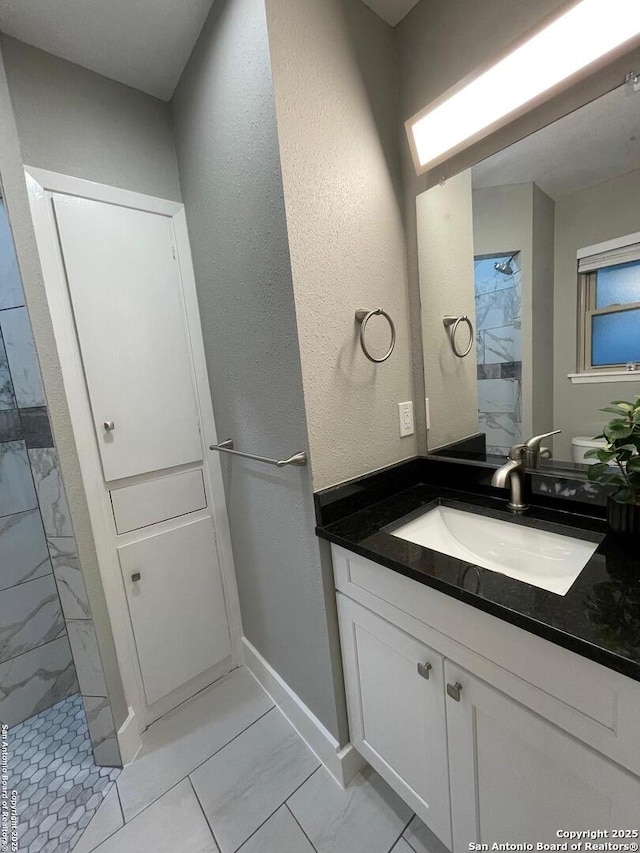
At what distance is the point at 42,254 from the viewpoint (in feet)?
3.63

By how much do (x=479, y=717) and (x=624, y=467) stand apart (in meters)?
0.64

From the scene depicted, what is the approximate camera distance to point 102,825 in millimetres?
1117

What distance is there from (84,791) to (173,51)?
8.38ft

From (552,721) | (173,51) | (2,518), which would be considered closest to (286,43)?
(173,51)

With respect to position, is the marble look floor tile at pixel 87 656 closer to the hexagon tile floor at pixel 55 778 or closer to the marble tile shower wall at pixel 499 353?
the hexagon tile floor at pixel 55 778

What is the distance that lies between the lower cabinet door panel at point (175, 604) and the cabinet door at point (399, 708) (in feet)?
2.42

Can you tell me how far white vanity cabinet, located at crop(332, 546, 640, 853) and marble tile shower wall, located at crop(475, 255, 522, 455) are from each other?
2.07ft

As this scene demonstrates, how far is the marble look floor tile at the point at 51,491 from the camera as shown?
1.15 metres

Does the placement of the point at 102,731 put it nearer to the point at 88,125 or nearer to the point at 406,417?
the point at 406,417

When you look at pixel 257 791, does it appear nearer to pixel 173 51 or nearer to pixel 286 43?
pixel 286 43

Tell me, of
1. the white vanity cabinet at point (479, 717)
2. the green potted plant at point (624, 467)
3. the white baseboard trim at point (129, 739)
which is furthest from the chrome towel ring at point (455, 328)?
the white baseboard trim at point (129, 739)

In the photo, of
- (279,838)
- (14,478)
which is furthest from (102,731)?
(14,478)

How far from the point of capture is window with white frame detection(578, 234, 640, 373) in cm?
86

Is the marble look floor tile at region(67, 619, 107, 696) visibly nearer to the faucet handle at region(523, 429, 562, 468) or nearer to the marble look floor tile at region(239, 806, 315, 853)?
the marble look floor tile at region(239, 806, 315, 853)
